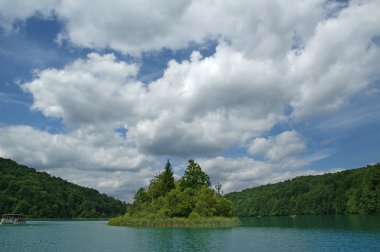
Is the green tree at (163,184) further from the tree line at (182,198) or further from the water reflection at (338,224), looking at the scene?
the water reflection at (338,224)

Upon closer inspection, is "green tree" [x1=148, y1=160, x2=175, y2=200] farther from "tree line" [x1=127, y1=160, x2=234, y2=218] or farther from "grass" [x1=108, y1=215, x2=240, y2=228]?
"grass" [x1=108, y1=215, x2=240, y2=228]

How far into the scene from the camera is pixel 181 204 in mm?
102500

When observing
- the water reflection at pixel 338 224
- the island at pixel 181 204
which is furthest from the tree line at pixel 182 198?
the water reflection at pixel 338 224

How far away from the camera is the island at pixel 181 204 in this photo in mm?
95438

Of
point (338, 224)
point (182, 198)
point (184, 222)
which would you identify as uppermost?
point (182, 198)

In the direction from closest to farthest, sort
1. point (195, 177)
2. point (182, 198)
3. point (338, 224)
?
point (338, 224)
point (182, 198)
point (195, 177)

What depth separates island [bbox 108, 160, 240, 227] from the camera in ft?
313

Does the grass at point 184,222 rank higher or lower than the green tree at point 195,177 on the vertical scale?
lower

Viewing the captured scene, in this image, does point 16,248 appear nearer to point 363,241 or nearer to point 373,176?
point 363,241

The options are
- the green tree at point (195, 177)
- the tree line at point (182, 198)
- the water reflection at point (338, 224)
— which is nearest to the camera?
the water reflection at point (338, 224)

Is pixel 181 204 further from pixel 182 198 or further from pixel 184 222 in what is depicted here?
pixel 184 222

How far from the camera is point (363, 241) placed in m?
52.3

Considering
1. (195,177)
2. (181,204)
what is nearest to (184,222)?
(181,204)

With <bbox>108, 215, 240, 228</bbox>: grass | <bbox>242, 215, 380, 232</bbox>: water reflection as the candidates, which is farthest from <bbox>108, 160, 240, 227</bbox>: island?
<bbox>242, 215, 380, 232</bbox>: water reflection
